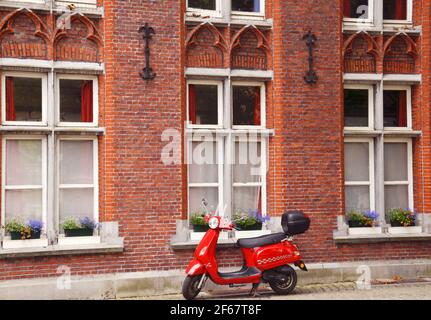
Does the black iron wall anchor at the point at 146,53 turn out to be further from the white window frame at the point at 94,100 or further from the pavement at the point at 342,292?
the pavement at the point at 342,292

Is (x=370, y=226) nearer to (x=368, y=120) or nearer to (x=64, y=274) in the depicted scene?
(x=368, y=120)

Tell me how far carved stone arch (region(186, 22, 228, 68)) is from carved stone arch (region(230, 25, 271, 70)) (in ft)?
0.71

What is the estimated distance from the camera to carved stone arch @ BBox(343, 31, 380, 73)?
41.4ft

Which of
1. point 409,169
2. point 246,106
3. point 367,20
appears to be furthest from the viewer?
point 409,169

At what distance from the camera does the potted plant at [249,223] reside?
1185cm

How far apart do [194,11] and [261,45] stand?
50.8 inches

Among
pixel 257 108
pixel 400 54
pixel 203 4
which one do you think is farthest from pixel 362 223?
pixel 203 4

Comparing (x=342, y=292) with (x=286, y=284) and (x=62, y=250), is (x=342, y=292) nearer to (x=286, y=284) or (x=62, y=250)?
(x=286, y=284)

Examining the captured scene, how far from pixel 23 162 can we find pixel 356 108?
602cm

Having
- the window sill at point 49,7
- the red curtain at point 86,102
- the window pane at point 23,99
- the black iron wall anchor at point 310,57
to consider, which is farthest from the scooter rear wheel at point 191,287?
the window sill at point 49,7

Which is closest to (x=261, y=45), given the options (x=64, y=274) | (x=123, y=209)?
(x=123, y=209)

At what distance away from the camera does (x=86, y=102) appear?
11.2 meters

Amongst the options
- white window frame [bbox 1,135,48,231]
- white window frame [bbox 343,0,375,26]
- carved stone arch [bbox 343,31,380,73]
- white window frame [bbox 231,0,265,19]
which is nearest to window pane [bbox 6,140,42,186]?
white window frame [bbox 1,135,48,231]

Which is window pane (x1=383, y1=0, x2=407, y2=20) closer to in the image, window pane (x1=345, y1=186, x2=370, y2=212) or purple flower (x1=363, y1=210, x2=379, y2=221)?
window pane (x1=345, y1=186, x2=370, y2=212)
